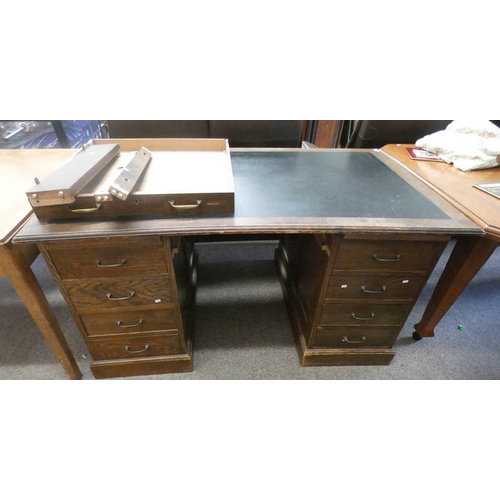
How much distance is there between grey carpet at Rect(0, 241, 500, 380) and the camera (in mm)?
1261

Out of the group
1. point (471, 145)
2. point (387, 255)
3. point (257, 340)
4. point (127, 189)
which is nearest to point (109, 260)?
point (127, 189)

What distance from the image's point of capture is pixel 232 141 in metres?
1.94

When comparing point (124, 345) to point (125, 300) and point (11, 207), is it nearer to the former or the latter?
point (125, 300)

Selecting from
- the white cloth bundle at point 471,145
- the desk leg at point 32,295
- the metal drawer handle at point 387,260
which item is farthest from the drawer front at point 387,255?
the desk leg at point 32,295

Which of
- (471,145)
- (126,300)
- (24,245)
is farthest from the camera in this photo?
(471,145)

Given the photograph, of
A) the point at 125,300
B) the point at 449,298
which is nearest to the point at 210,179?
the point at 125,300

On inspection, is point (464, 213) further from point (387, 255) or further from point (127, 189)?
point (127, 189)

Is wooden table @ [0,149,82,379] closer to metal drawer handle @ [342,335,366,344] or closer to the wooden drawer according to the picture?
the wooden drawer

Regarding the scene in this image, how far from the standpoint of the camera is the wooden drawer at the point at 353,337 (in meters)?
1.19

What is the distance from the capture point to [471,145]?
53.4 inches

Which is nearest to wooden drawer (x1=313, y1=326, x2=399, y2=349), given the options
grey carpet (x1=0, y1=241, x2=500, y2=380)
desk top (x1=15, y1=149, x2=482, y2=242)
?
grey carpet (x1=0, y1=241, x2=500, y2=380)

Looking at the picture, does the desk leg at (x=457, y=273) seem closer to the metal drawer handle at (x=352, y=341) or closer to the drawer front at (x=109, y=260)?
the metal drawer handle at (x=352, y=341)

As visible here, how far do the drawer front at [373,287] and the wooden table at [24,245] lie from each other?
1.07 m

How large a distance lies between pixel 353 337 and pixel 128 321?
3.17 ft
